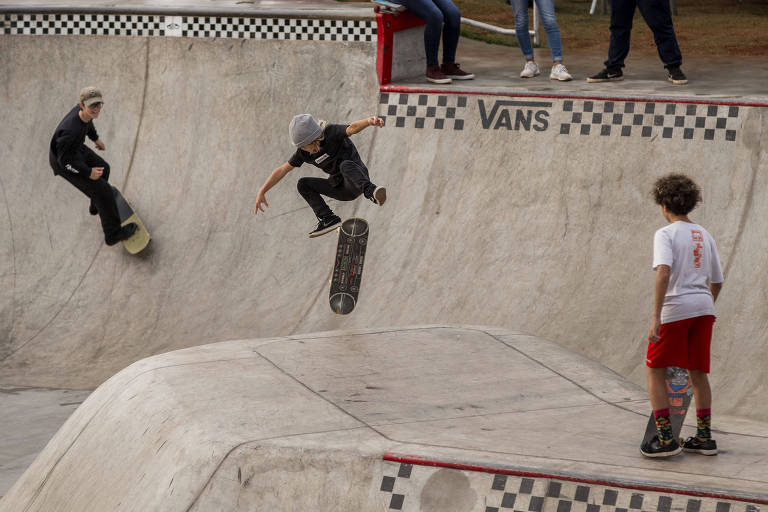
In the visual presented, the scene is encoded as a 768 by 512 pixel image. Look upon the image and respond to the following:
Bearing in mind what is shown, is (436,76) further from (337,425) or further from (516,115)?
(337,425)

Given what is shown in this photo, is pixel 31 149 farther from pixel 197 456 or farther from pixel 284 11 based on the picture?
pixel 197 456

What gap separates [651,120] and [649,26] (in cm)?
141

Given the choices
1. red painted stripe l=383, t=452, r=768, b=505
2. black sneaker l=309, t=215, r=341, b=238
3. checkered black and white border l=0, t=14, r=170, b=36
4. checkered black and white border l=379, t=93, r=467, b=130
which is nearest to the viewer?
red painted stripe l=383, t=452, r=768, b=505

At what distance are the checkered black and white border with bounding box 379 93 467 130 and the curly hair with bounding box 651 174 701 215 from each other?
4.31 meters

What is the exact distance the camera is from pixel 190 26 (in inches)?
395

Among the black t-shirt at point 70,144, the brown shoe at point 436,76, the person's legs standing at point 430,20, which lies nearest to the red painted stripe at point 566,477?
the black t-shirt at point 70,144

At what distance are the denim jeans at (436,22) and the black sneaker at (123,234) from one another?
3.50 meters

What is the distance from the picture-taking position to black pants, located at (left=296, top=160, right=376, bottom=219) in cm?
684

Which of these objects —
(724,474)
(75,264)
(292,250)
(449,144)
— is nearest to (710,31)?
(449,144)

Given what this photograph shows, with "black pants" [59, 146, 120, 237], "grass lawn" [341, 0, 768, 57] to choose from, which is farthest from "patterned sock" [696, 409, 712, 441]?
"grass lawn" [341, 0, 768, 57]

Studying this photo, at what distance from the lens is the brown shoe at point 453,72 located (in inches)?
389

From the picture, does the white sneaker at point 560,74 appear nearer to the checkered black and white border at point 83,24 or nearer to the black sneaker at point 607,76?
the black sneaker at point 607,76

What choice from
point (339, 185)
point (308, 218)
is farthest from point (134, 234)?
point (339, 185)

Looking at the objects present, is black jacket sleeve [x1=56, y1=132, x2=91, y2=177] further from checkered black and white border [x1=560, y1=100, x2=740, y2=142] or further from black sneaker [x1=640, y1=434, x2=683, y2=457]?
black sneaker [x1=640, y1=434, x2=683, y2=457]
